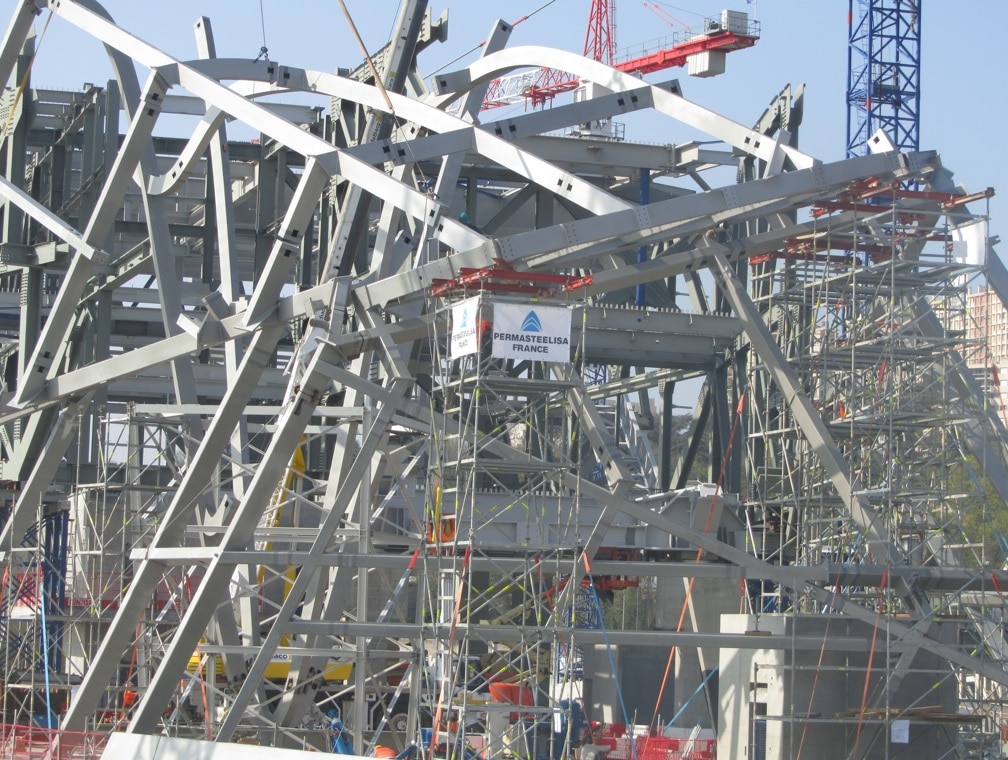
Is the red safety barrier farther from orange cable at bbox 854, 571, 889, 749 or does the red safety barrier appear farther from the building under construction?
orange cable at bbox 854, 571, 889, 749

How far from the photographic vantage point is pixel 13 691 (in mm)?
37562

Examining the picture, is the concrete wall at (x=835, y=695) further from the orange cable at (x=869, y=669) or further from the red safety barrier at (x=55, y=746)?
the red safety barrier at (x=55, y=746)

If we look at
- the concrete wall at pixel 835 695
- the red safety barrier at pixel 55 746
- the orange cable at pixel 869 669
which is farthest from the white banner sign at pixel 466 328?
the orange cable at pixel 869 669

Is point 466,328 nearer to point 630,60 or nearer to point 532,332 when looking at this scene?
point 532,332

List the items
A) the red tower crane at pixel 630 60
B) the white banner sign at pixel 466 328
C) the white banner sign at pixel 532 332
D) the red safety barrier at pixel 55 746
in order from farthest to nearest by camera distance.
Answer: the red tower crane at pixel 630 60 < the red safety barrier at pixel 55 746 < the white banner sign at pixel 466 328 < the white banner sign at pixel 532 332

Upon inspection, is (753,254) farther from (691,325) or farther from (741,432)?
(741,432)

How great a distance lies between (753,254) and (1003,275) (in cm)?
468

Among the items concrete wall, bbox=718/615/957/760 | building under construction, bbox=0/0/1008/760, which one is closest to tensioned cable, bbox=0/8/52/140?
building under construction, bbox=0/0/1008/760

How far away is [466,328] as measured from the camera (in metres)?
25.0

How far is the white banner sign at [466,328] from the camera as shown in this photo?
24656 mm

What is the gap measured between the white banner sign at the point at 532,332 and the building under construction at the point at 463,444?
49 millimetres

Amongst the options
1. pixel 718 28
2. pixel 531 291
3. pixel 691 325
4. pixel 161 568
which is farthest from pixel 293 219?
pixel 718 28

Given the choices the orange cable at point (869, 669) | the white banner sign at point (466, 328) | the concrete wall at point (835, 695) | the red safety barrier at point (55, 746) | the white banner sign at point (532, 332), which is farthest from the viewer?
the concrete wall at point (835, 695)

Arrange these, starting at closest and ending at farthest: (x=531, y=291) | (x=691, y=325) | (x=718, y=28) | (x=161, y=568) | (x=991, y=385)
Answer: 1. (x=531, y=291)
2. (x=161, y=568)
3. (x=991, y=385)
4. (x=691, y=325)
5. (x=718, y=28)
